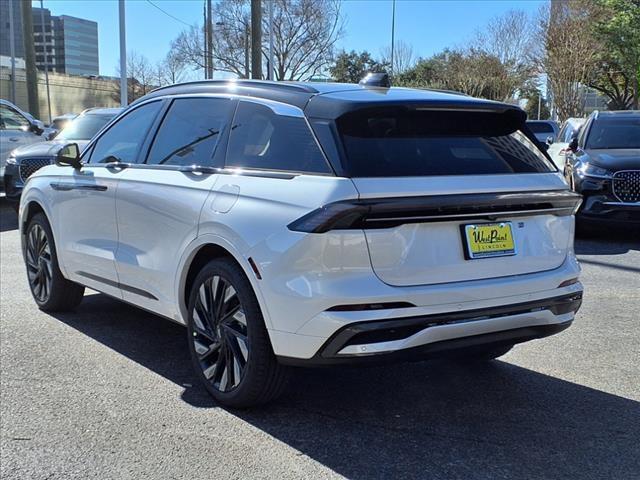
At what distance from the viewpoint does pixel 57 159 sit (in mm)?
5402

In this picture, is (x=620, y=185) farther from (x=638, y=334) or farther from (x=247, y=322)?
(x=247, y=322)

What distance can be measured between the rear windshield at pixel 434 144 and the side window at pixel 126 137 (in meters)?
1.93

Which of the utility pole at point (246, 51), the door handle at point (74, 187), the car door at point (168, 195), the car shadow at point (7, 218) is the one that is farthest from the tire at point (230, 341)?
the utility pole at point (246, 51)

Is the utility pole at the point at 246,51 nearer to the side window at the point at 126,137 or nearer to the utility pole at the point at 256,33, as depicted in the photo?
the utility pole at the point at 256,33

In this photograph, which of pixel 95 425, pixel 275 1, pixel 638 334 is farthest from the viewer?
pixel 275 1

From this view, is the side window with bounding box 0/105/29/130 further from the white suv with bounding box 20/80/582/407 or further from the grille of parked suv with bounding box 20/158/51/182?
the white suv with bounding box 20/80/582/407

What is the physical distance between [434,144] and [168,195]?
164 cm

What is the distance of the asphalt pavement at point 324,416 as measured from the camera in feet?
10.7

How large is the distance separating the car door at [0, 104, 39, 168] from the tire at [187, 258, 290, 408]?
10543 mm

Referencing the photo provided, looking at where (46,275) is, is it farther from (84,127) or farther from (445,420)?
(84,127)

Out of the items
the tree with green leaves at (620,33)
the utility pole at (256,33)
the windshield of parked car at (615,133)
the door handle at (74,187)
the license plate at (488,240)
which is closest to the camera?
the license plate at (488,240)

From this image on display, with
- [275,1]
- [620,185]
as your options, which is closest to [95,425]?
[620,185]

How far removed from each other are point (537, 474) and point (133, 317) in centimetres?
373

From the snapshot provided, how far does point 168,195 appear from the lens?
425 cm
